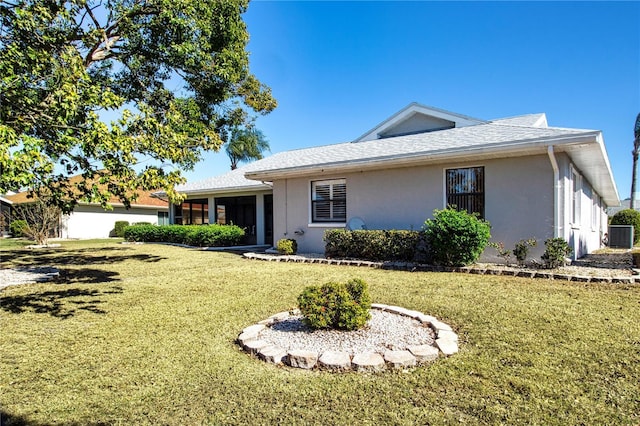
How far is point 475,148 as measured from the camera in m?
8.68

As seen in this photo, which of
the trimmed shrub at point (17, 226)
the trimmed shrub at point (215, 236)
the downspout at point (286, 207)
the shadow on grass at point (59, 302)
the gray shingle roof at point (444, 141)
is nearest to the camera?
the shadow on grass at point (59, 302)

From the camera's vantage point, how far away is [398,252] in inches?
376

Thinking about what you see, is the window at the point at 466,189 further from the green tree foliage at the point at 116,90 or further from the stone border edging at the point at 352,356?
the stone border edging at the point at 352,356

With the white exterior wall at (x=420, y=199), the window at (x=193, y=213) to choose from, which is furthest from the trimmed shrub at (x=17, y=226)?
the white exterior wall at (x=420, y=199)

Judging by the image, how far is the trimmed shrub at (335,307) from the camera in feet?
12.8

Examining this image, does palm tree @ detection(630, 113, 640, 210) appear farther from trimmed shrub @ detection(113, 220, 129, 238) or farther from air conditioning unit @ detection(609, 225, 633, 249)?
trimmed shrub @ detection(113, 220, 129, 238)

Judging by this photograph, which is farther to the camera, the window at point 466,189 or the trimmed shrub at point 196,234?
the trimmed shrub at point 196,234

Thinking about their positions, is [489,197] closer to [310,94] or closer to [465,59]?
[465,59]

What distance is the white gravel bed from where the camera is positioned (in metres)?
3.56

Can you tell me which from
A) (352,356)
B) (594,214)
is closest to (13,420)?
(352,356)

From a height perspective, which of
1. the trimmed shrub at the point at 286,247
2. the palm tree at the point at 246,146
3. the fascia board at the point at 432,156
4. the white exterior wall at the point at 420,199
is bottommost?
the trimmed shrub at the point at 286,247

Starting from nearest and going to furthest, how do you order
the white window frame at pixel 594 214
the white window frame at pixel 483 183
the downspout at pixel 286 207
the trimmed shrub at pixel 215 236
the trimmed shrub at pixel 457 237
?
the trimmed shrub at pixel 457 237
the white window frame at pixel 483 183
the downspout at pixel 286 207
the white window frame at pixel 594 214
the trimmed shrub at pixel 215 236

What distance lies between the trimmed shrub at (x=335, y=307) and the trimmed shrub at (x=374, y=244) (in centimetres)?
553

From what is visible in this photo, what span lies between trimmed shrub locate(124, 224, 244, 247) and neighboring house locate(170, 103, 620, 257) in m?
3.16
